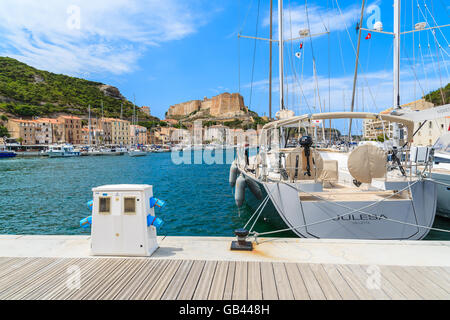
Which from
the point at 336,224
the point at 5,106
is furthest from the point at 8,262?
the point at 5,106

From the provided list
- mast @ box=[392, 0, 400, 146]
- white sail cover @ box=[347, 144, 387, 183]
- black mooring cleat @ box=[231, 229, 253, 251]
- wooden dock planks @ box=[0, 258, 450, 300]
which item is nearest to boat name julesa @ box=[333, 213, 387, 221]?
white sail cover @ box=[347, 144, 387, 183]

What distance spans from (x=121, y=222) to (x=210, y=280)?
5.50ft

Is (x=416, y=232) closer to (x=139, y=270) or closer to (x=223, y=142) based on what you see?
(x=139, y=270)

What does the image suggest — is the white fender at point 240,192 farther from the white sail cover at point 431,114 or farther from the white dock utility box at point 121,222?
the white dock utility box at point 121,222

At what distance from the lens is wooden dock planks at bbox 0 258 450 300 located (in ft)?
10.4

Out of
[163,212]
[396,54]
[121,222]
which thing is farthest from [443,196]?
[121,222]

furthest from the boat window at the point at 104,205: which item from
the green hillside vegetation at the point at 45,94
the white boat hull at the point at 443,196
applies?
the green hillside vegetation at the point at 45,94

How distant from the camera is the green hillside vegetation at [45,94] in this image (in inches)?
4491

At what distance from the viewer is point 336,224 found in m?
7.13

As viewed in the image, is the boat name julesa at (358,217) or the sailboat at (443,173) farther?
the sailboat at (443,173)

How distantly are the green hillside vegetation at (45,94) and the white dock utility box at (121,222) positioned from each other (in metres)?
125

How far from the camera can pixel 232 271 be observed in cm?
370

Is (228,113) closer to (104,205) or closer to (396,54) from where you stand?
(396,54)
